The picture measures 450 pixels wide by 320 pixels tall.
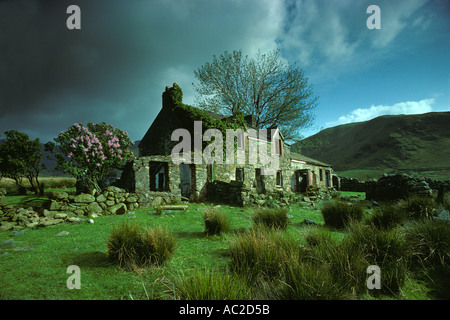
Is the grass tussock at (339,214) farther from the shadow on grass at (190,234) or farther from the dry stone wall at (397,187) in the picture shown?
the dry stone wall at (397,187)

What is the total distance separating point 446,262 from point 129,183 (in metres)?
11.2

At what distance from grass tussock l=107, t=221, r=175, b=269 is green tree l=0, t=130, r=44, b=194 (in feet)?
49.1

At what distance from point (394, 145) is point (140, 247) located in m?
81.9

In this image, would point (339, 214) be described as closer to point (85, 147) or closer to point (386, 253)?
point (386, 253)

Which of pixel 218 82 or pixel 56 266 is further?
pixel 218 82

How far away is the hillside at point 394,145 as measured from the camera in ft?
167

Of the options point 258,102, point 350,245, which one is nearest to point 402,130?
point 258,102

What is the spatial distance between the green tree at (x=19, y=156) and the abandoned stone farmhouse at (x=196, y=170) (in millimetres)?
7499

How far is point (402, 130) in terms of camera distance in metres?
68.4

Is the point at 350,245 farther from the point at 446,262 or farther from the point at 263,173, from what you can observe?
the point at 263,173

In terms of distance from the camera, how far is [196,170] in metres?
12.0

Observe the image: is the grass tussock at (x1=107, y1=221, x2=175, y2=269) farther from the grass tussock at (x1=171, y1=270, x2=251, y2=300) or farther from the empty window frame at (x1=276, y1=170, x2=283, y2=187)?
the empty window frame at (x1=276, y1=170, x2=283, y2=187)

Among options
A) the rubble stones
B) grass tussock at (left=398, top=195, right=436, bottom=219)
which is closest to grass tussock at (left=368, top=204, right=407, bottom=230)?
grass tussock at (left=398, top=195, right=436, bottom=219)

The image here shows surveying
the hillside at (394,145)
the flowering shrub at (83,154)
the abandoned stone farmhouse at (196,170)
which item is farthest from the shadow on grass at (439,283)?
the hillside at (394,145)
